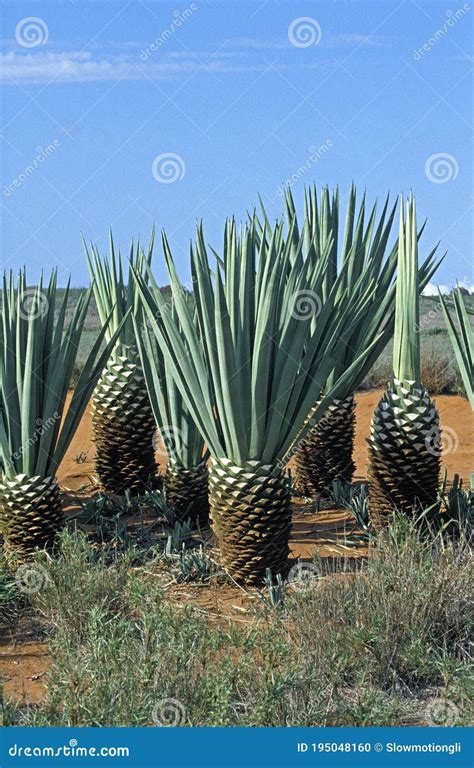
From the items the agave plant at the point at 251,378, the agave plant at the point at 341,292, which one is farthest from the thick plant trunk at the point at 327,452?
the agave plant at the point at 251,378

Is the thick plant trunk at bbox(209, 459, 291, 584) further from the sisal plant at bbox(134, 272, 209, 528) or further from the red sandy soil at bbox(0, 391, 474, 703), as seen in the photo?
the sisal plant at bbox(134, 272, 209, 528)

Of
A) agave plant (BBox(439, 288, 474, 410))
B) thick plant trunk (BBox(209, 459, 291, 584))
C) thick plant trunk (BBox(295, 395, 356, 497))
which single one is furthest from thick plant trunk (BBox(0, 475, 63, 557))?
agave plant (BBox(439, 288, 474, 410))

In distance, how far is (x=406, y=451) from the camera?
5535 mm

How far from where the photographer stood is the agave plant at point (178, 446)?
591cm

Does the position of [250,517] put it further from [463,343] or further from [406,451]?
[463,343]

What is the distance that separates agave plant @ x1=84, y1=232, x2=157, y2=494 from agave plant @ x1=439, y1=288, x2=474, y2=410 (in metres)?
2.14

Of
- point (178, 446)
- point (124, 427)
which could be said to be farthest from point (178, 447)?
point (124, 427)

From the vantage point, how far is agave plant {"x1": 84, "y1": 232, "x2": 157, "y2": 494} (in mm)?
6734

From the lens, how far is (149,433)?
680cm

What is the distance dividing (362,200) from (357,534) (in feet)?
7.76

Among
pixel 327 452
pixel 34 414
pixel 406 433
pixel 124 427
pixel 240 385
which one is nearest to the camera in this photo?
pixel 240 385

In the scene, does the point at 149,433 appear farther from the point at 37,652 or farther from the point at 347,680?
the point at 347,680

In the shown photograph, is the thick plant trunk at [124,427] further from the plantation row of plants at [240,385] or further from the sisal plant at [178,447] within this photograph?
the sisal plant at [178,447]

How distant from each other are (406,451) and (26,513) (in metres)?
2.18
